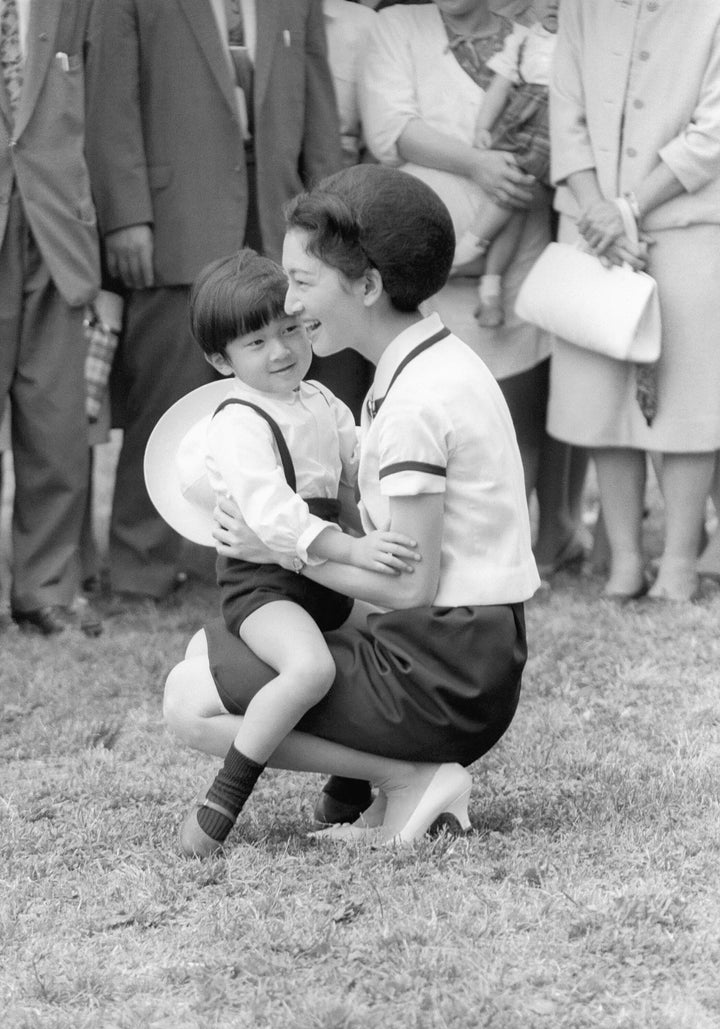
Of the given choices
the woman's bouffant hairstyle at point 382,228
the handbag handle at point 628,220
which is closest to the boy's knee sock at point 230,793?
the woman's bouffant hairstyle at point 382,228

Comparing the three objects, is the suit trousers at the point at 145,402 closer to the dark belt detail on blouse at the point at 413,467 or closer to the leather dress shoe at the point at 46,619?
the leather dress shoe at the point at 46,619

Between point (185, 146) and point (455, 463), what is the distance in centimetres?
254

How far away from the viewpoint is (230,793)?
3.10m

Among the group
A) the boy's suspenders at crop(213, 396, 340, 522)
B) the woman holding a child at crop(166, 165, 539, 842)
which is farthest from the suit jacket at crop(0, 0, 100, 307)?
the woman holding a child at crop(166, 165, 539, 842)

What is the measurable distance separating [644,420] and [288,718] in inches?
102

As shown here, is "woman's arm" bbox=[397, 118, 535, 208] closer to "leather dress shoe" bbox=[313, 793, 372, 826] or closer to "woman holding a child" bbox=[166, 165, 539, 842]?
"woman holding a child" bbox=[166, 165, 539, 842]

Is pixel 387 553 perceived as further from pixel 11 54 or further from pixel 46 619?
pixel 11 54

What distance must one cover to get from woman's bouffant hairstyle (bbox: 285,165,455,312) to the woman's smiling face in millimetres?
19

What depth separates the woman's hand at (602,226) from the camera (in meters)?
5.14

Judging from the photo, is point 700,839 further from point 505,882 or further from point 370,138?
point 370,138

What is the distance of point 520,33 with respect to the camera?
5441 millimetres

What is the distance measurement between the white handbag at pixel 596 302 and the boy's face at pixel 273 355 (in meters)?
2.09

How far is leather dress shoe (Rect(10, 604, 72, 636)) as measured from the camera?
5.09 metres

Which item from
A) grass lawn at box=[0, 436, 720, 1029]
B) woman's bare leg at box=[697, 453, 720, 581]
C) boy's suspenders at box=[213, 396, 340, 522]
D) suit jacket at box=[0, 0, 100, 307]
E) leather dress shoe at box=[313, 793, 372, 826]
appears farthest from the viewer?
woman's bare leg at box=[697, 453, 720, 581]
